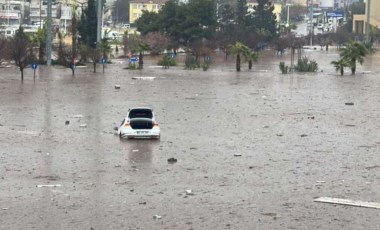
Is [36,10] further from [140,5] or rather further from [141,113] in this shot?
[141,113]

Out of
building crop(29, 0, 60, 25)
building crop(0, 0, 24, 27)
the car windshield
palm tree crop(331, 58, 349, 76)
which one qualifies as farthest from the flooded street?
building crop(29, 0, 60, 25)

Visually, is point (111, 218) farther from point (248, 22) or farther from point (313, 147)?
point (248, 22)

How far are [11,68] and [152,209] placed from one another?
1188 inches

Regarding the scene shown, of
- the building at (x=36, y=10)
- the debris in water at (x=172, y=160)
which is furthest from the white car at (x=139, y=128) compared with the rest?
the building at (x=36, y=10)

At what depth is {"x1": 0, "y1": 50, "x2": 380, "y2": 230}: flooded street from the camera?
988cm

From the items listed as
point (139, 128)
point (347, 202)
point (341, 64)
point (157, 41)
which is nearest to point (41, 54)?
point (157, 41)

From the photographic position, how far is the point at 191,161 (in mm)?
13570

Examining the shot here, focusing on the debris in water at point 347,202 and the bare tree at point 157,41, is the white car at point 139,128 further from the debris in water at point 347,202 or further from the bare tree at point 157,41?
the bare tree at point 157,41

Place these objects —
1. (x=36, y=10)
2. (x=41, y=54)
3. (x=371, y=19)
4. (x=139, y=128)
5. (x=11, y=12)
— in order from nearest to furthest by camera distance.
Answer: (x=139, y=128) < (x=41, y=54) < (x=371, y=19) < (x=11, y=12) < (x=36, y=10)

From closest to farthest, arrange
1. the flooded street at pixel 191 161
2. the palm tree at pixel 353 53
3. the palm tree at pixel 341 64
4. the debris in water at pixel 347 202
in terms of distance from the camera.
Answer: the flooded street at pixel 191 161
the debris in water at pixel 347 202
the palm tree at pixel 353 53
the palm tree at pixel 341 64

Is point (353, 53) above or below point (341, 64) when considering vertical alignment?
above

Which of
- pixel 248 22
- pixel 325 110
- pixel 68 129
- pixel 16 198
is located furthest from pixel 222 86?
pixel 248 22

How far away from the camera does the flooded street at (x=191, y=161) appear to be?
32.4 ft

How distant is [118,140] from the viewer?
15773 mm
